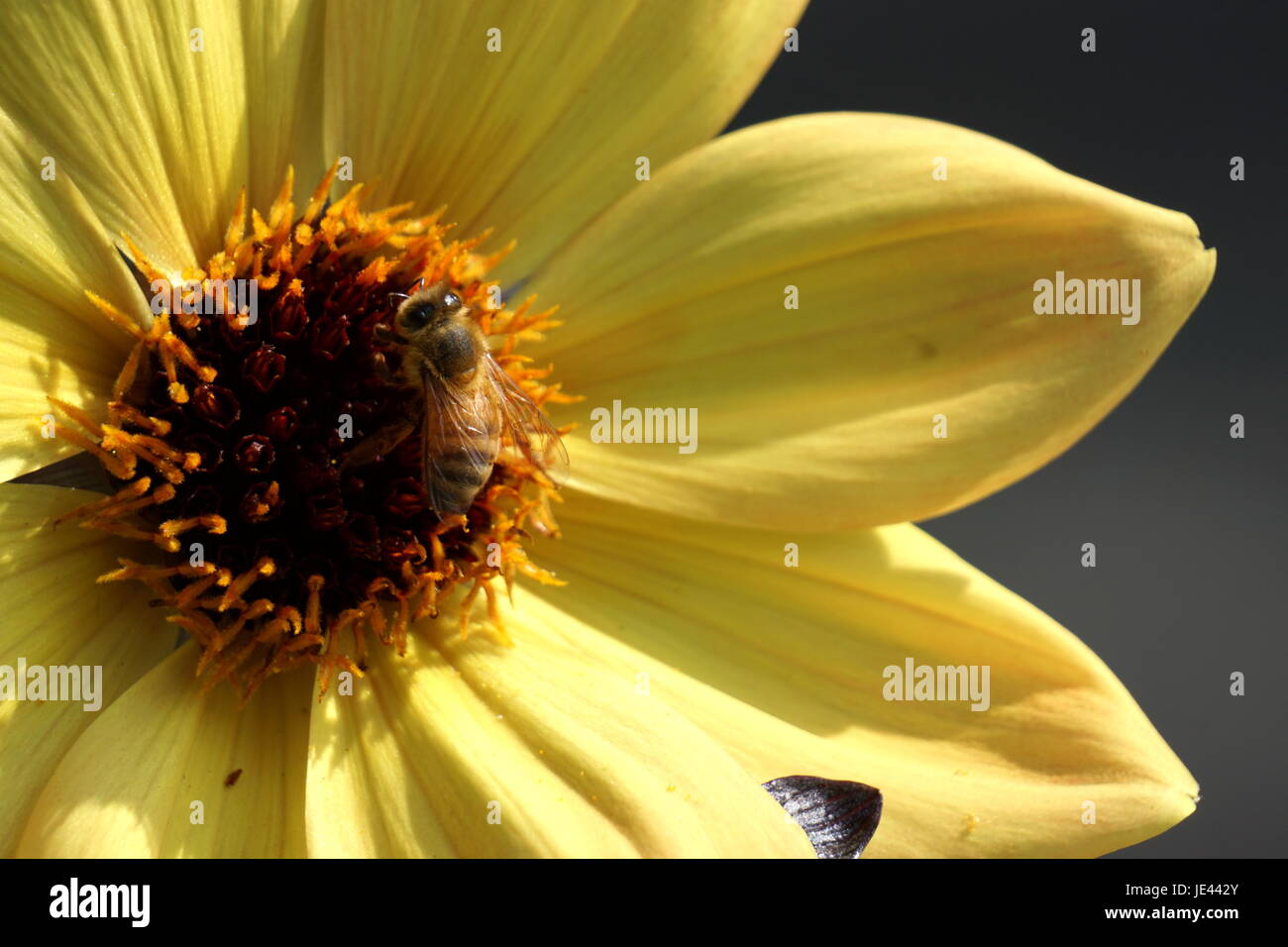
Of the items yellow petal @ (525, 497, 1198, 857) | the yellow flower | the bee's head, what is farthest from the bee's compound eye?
yellow petal @ (525, 497, 1198, 857)

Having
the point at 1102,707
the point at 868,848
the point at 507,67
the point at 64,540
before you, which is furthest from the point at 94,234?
the point at 1102,707

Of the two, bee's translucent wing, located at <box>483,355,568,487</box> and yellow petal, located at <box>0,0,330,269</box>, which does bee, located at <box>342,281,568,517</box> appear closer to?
bee's translucent wing, located at <box>483,355,568,487</box>

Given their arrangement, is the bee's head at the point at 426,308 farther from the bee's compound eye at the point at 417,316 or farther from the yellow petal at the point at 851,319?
the yellow petal at the point at 851,319

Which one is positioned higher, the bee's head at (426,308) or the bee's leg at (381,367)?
the bee's head at (426,308)

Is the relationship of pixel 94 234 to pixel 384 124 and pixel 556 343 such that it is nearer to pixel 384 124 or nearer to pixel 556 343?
pixel 384 124

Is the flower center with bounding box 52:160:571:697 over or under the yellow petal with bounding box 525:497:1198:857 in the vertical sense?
over

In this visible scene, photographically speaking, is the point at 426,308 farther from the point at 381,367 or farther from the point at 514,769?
the point at 514,769

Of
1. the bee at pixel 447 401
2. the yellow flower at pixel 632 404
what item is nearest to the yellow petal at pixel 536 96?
the yellow flower at pixel 632 404

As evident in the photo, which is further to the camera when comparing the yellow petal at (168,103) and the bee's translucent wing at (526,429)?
the bee's translucent wing at (526,429)
